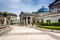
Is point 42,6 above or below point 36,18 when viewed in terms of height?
above

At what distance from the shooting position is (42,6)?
65500 millimetres

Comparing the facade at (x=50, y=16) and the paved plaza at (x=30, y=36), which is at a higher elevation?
the facade at (x=50, y=16)

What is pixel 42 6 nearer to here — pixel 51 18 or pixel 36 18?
pixel 36 18

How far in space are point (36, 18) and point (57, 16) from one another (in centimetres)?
1723

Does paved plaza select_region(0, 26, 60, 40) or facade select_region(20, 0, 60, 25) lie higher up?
facade select_region(20, 0, 60, 25)

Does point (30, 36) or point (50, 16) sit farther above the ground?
point (50, 16)

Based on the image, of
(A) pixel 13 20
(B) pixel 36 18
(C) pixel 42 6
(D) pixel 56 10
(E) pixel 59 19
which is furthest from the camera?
(A) pixel 13 20

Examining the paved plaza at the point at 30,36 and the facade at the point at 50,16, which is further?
the facade at the point at 50,16

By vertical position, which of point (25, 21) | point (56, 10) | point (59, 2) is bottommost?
point (25, 21)

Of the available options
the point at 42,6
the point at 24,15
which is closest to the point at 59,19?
the point at 24,15

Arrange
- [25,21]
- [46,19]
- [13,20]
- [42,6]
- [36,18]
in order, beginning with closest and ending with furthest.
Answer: [46,19]
[36,18]
[25,21]
[42,6]
[13,20]

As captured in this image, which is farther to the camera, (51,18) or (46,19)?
(46,19)

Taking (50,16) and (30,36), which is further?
(50,16)

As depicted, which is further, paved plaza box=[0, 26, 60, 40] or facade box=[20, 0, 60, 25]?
facade box=[20, 0, 60, 25]
